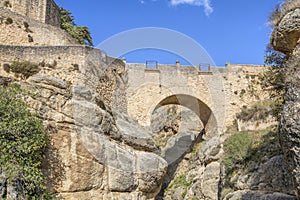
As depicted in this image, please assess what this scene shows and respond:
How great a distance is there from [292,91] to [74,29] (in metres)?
21.4

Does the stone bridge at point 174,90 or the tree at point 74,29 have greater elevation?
the tree at point 74,29

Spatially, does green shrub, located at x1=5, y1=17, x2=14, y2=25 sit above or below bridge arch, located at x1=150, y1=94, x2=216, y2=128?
above

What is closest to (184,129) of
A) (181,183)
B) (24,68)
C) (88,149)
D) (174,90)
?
(174,90)

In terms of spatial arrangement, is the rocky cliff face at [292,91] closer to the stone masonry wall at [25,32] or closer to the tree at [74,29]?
the stone masonry wall at [25,32]

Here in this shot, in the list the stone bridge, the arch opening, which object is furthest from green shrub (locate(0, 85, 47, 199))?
the arch opening

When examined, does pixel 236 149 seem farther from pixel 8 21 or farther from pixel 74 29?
pixel 74 29

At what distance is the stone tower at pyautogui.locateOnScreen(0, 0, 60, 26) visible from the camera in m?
19.8

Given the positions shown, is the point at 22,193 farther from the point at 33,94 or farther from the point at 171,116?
the point at 171,116

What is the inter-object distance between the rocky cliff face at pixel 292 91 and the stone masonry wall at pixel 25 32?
13381 mm

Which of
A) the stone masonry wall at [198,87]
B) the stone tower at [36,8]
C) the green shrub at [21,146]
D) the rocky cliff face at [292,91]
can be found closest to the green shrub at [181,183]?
the stone masonry wall at [198,87]

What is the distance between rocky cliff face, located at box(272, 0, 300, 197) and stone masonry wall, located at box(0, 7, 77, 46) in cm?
1338

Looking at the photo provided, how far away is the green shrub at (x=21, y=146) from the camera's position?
7.55 metres

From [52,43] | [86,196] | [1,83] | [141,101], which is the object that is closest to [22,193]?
[86,196]

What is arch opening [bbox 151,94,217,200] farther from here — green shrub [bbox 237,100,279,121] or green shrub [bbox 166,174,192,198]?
green shrub [bbox 237,100,279,121]
